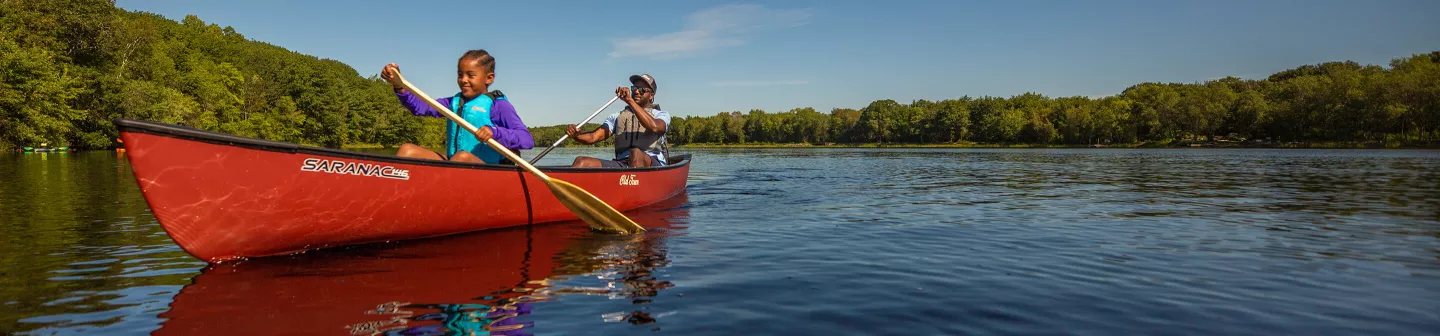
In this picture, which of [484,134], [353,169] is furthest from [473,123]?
[353,169]

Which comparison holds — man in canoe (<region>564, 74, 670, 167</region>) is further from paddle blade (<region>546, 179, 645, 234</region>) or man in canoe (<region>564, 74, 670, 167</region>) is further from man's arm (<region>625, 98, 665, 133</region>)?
paddle blade (<region>546, 179, 645, 234</region>)

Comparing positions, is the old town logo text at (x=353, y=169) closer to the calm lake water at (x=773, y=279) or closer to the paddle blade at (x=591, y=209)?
the calm lake water at (x=773, y=279)

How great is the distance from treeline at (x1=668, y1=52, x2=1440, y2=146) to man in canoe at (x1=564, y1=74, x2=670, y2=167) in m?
85.0

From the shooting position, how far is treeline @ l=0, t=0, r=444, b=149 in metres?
31.7

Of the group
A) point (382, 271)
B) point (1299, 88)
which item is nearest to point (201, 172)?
point (382, 271)

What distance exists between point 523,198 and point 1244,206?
409 inches

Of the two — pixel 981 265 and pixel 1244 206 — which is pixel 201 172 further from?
pixel 1244 206

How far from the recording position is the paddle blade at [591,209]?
705cm

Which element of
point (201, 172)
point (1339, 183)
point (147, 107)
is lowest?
point (1339, 183)

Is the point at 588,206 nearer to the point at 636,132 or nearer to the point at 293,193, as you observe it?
the point at 293,193

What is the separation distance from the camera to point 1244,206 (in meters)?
10.4

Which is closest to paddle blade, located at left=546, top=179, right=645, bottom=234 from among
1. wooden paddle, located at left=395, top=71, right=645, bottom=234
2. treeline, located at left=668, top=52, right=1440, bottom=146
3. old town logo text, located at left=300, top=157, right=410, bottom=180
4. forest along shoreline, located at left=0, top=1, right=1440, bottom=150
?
wooden paddle, located at left=395, top=71, right=645, bottom=234

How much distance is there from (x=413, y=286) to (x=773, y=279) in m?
2.38

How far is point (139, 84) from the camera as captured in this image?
3991 centimetres
